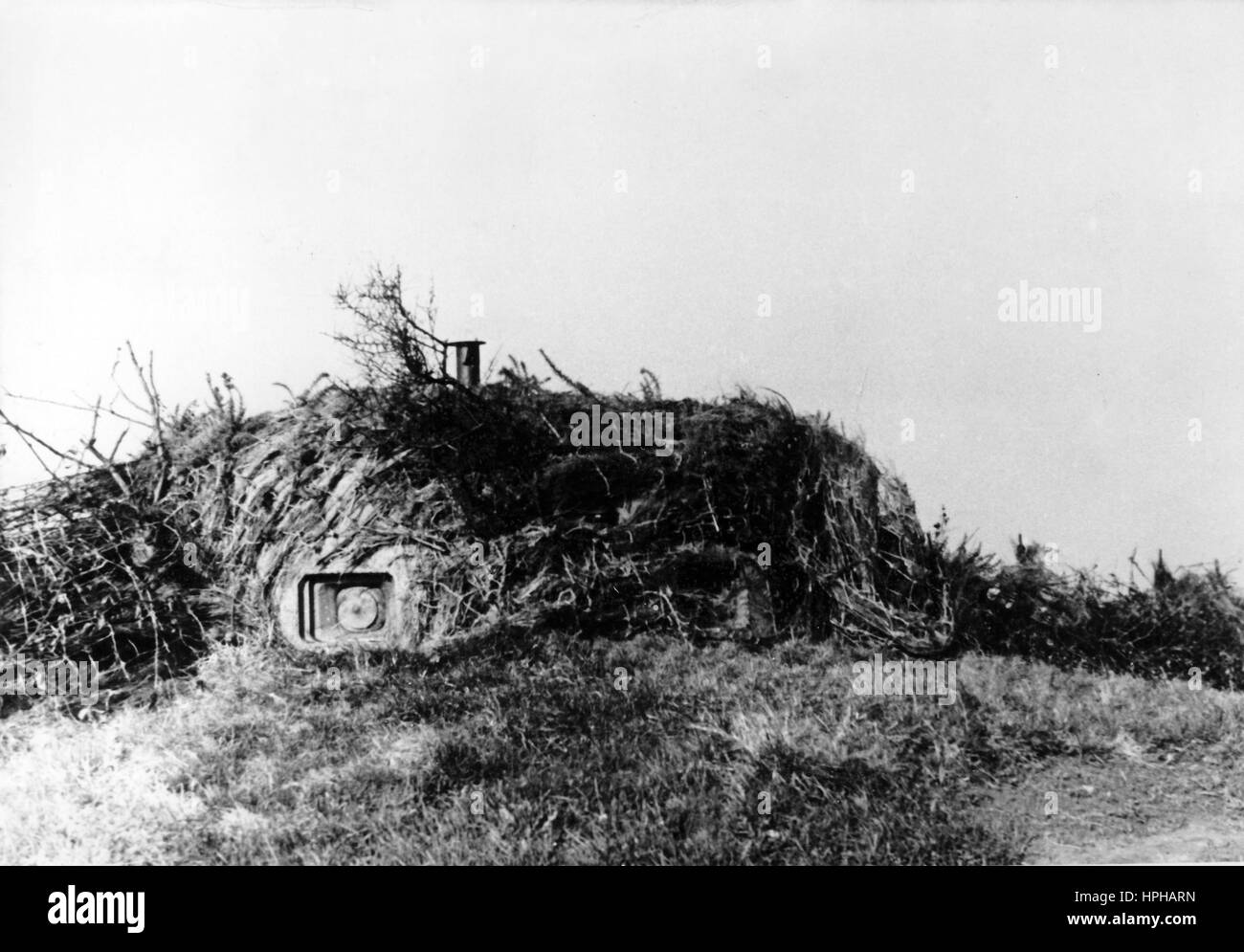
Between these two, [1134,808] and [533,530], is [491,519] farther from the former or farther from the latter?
[1134,808]

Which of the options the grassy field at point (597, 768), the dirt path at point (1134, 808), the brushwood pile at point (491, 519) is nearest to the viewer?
the grassy field at point (597, 768)

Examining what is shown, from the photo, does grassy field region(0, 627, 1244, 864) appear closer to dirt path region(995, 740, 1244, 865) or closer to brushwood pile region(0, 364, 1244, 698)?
dirt path region(995, 740, 1244, 865)

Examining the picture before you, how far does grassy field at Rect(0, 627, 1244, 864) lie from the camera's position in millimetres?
5590

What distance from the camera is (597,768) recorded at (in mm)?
6125

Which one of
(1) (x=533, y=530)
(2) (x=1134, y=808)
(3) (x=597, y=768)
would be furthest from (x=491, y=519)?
(2) (x=1134, y=808)

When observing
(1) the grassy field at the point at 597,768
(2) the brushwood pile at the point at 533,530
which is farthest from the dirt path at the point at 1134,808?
(2) the brushwood pile at the point at 533,530

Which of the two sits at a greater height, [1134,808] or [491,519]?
[491,519]

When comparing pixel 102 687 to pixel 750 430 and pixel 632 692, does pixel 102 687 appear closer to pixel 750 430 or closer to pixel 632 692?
pixel 632 692

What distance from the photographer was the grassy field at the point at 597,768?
220 inches

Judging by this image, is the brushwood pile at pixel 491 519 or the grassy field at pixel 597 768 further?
the brushwood pile at pixel 491 519

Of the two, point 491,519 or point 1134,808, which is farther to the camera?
point 491,519

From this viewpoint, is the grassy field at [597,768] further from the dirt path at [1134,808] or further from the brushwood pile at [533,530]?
the brushwood pile at [533,530]

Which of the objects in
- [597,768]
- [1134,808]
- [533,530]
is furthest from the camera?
[533,530]
